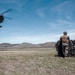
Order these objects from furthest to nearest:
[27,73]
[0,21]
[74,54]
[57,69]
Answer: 1. [74,54]
2. [0,21]
3. [57,69]
4. [27,73]

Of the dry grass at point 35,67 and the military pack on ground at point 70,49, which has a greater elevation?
the military pack on ground at point 70,49

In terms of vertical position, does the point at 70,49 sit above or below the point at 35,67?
above

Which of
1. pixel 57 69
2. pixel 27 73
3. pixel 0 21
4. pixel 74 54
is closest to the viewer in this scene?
pixel 27 73

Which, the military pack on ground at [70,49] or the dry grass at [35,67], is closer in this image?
the dry grass at [35,67]

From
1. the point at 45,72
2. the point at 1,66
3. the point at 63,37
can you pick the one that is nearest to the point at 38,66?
the point at 45,72

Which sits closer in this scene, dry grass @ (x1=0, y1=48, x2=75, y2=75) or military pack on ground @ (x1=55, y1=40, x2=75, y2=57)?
dry grass @ (x1=0, y1=48, x2=75, y2=75)

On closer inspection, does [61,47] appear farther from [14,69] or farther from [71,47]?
[14,69]

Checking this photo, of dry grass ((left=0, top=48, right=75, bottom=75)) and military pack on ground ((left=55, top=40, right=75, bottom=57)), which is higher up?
military pack on ground ((left=55, top=40, right=75, bottom=57))

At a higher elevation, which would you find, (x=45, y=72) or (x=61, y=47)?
(x=61, y=47)

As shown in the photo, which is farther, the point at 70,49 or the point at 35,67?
the point at 70,49

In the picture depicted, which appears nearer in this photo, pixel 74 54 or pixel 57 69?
pixel 57 69

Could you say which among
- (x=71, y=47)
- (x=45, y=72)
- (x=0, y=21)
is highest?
(x=0, y=21)

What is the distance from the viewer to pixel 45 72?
44.9 feet

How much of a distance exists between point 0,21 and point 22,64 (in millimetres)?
4690
